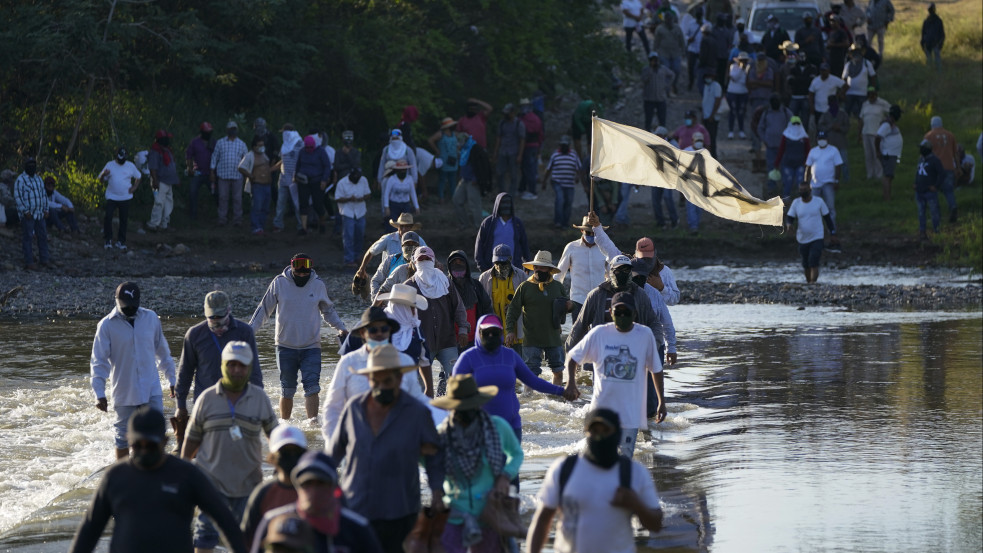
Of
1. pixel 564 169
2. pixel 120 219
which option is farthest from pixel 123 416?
pixel 564 169

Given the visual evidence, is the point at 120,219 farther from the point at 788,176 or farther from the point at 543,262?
the point at 543,262

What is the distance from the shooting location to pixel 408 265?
14.3 metres

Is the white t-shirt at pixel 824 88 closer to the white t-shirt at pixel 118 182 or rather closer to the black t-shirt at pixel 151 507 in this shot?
the white t-shirt at pixel 118 182

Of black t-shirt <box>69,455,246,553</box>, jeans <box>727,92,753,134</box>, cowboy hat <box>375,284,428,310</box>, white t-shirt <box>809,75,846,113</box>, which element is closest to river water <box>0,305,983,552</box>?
cowboy hat <box>375,284,428,310</box>

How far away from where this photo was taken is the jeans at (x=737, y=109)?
33344 millimetres

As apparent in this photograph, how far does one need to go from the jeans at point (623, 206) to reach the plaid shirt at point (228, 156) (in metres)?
7.17

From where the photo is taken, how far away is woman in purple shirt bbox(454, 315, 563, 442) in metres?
9.80

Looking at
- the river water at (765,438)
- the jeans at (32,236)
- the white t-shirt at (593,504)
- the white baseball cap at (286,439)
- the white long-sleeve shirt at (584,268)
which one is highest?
the jeans at (32,236)

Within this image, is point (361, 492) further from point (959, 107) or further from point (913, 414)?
point (959, 107)

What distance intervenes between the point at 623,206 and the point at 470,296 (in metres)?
15.0

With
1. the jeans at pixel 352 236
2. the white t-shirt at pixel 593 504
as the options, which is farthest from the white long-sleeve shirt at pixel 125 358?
the jeans at pixel 352 236

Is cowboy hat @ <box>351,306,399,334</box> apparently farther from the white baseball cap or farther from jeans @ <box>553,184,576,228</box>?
jeans @ <box>553,184,576,228</box>

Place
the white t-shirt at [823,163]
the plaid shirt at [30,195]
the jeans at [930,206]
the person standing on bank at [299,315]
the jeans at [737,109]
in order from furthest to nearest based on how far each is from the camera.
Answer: the jeans at [737,109] → the jeans at [930,206] → the white t-shirt at [823,163] → the plaid shirt at [30,195] → the person standing on bank at [299,315]

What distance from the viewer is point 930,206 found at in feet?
91.8
